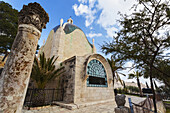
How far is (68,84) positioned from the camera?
22.7ft

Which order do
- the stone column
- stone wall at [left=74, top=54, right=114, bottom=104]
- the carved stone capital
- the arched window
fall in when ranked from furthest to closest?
the arched window < stone wall at [left=74, top=54, right=114, bottom=104] < the carved stone capital < the stone column

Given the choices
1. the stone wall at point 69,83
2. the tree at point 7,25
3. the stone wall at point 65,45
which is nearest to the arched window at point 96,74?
the stone wall at point 69,83

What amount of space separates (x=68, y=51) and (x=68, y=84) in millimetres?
4718

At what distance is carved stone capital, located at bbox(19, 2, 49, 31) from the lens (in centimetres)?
243

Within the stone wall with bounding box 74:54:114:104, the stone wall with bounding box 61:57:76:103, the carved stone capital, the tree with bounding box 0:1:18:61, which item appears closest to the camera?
the carved stone capital

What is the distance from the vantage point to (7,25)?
11320 mm

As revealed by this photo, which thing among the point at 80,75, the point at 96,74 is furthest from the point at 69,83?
the point at 96,74

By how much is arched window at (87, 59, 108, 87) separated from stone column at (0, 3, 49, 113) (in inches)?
242

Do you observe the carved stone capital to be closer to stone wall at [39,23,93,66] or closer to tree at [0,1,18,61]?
stone wall at [39,23,93,66]

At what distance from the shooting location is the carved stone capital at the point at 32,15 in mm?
2426

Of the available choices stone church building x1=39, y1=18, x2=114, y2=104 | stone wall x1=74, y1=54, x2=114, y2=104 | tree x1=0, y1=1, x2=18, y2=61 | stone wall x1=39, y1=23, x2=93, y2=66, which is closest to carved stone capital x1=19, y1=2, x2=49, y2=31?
stone church building x1=39, y1=18, x2=114, y2=104

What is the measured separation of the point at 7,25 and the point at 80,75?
43.1 ft

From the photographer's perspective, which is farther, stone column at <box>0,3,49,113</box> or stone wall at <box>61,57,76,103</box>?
stone wall at <box>61,57,76,103</box>

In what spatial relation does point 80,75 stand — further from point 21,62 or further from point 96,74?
point 21,62
